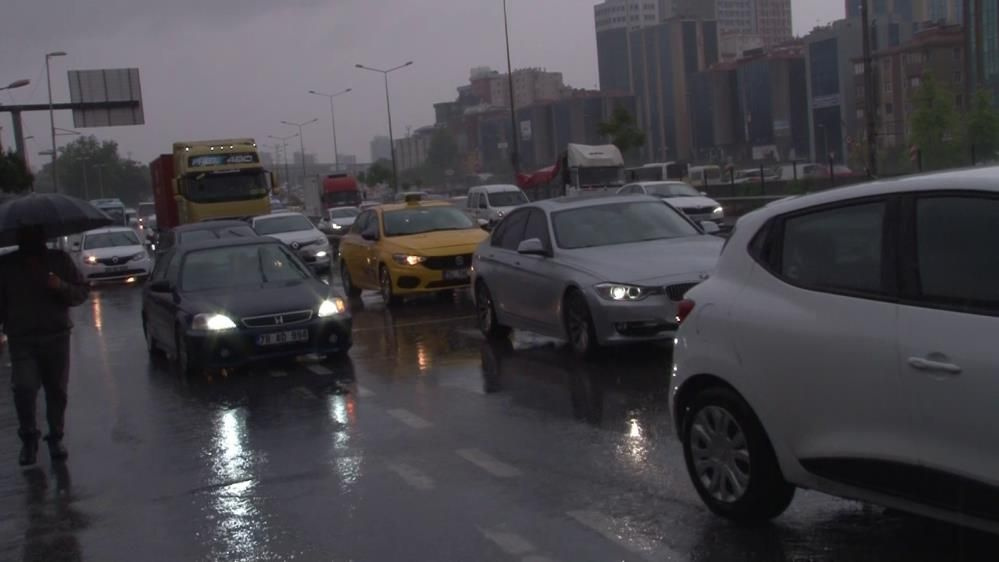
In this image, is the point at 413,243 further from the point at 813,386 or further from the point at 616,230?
the point at 813,386

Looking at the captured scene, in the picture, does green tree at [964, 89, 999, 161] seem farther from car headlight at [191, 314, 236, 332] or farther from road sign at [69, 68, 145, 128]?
car headlight at [191, 314, 236, 332]

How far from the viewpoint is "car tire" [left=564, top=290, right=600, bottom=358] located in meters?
11.6

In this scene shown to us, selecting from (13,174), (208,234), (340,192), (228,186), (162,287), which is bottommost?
(162,287)

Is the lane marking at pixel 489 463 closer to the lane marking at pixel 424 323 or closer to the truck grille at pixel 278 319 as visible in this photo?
the truck grille at pixel 278 319

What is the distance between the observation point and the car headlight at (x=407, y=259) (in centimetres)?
1892

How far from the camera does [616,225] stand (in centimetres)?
1283

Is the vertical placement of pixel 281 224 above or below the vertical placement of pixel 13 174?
below

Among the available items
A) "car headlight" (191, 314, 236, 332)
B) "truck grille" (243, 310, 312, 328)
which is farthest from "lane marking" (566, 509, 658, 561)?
"car headlight" (191, 314, 236, 332)

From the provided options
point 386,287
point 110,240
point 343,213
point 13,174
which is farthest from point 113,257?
point 13,174

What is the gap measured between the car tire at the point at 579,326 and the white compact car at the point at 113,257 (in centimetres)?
1978

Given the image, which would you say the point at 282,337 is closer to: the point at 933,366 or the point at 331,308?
the point at 331,308

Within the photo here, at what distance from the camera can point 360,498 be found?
7258 millimetres

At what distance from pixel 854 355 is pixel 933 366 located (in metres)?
0.45

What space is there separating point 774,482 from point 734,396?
0.46 metres
